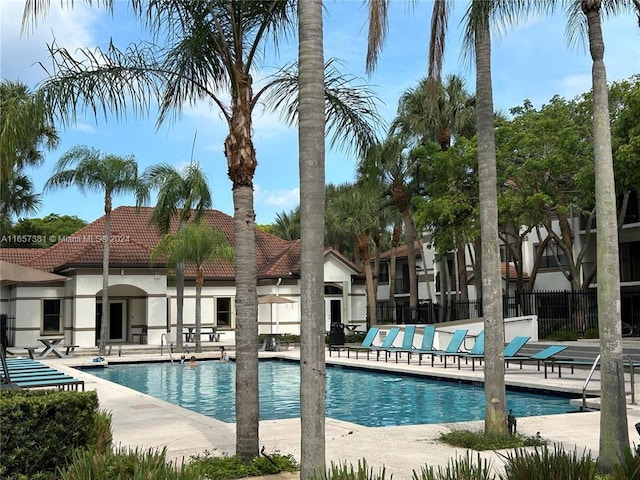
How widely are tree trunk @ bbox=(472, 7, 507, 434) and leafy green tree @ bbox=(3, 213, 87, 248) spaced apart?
1745 inches

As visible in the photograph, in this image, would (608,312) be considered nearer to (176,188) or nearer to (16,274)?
(16,274)

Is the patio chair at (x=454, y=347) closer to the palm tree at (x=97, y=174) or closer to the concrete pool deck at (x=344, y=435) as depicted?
the concrete pool deck at (x=344, y=435)

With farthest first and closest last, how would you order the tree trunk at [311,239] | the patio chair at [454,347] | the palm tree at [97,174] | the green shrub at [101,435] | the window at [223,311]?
the window at [223,311]
the palm tree at [97,174]
the patio chair at [454,347]
the green shrub at [101,435]
the tree trunk at [311,239]

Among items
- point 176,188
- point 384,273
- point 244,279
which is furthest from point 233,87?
point 384,273

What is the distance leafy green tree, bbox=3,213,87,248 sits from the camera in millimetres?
53656

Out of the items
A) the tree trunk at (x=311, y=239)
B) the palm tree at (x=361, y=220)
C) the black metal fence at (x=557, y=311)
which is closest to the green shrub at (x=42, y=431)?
the tree trunk at (x=311, y=239)

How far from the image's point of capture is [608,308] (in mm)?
7605

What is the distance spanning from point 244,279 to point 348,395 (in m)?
10.6

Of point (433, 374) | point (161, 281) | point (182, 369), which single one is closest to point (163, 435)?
point (433, 374)

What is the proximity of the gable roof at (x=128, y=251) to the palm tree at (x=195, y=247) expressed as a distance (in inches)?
77.5

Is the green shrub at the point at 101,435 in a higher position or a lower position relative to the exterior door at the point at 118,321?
lower

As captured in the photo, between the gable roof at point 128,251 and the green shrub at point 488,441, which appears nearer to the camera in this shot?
the green shrub at point 488,441

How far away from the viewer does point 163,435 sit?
1059 centimetres

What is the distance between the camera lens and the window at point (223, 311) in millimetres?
37719
